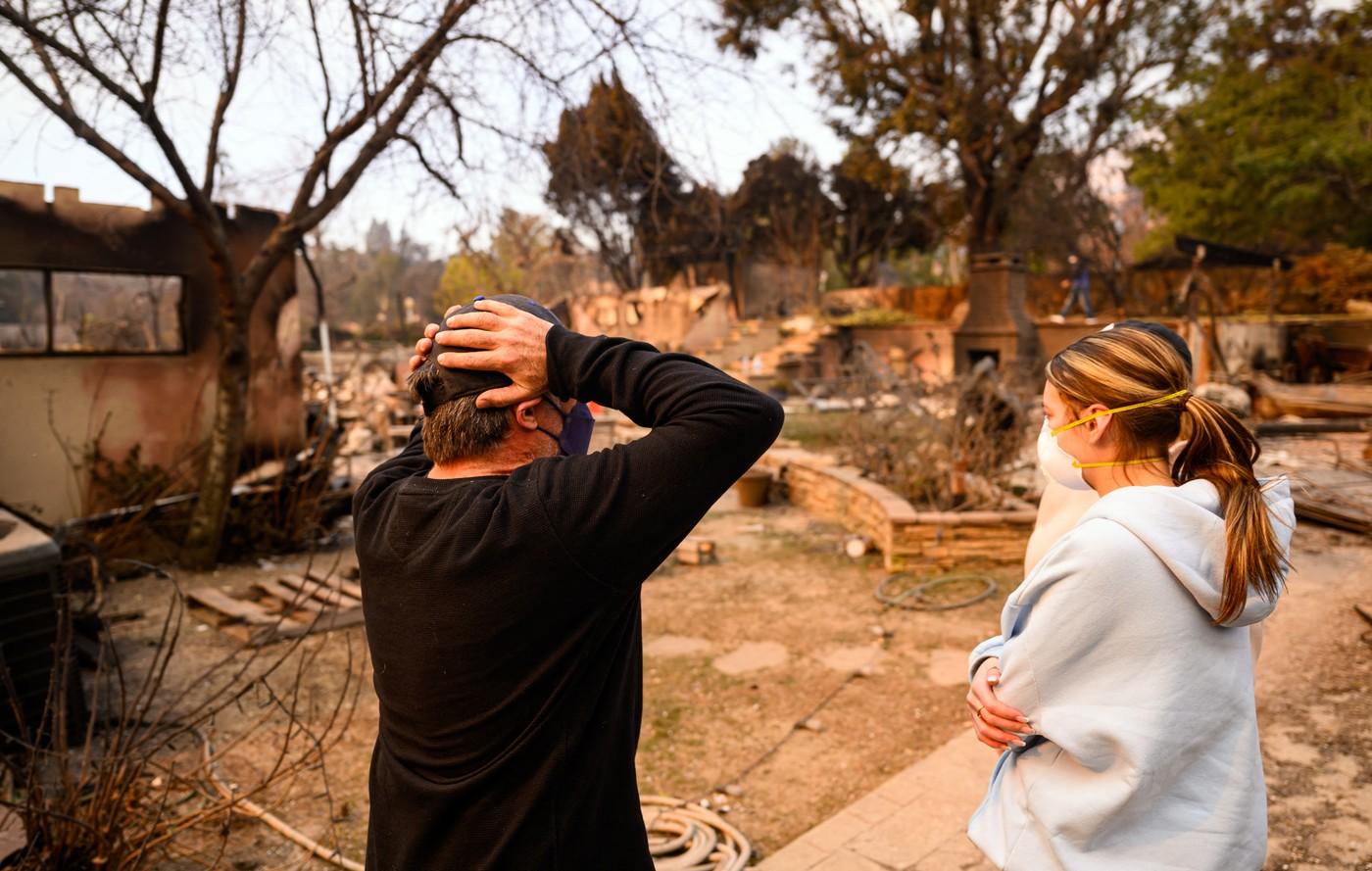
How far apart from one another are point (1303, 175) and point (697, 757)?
78.9ft

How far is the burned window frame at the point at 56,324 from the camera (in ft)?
24.6

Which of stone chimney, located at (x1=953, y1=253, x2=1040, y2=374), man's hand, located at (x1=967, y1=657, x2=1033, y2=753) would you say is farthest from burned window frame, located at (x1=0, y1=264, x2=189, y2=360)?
stone chimney, located at (x1=953, y1=253, x2=1040, y2=374)

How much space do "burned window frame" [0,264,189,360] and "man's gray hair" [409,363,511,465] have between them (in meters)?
7.88

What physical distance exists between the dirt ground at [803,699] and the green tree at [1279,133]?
17651 millimetres

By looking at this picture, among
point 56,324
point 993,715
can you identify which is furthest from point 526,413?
point 56,324

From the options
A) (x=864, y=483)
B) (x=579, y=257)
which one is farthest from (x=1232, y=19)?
(x=579, y=257)

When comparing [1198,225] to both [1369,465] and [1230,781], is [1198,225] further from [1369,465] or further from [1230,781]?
[1230,781]

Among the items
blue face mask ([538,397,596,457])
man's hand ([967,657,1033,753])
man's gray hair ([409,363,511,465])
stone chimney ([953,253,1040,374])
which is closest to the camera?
man's gray hair ([409,363,511,465])

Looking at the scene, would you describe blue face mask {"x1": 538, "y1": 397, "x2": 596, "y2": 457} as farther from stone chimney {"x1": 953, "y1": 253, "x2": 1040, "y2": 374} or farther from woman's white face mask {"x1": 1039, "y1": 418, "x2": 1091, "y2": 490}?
stone chimney {"x1": 953, "y1": 253, "x2": 1040, "y2": 374}

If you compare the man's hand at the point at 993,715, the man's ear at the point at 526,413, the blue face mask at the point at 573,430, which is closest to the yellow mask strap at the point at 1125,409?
the man's hand at the point at 993,715

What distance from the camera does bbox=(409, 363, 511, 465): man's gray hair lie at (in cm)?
148

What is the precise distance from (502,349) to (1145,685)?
128 cm

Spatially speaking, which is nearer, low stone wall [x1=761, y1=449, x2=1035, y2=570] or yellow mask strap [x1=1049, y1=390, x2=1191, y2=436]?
yellow mask strap [x1=1049, y1=390, x2=1191, y2=436]

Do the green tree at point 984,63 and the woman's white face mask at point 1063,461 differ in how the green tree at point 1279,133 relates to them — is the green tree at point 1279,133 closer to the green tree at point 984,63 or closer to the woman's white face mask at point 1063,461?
the green tree at point 984,63
